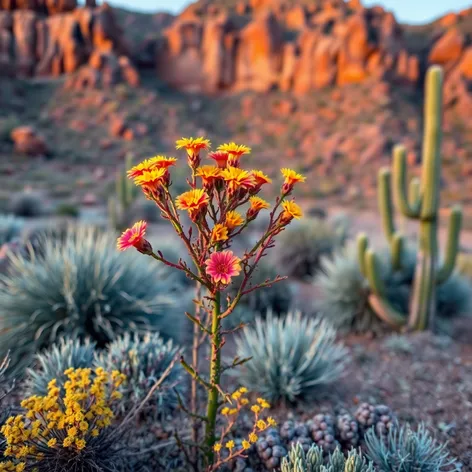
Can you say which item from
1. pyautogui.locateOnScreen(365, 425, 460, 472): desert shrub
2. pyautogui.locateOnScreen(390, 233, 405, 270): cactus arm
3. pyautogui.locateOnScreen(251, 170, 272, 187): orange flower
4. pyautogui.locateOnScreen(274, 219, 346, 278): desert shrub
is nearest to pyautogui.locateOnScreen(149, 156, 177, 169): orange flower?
pyautogui.locateOnScreen(251, 170, 272, 187): orange flower

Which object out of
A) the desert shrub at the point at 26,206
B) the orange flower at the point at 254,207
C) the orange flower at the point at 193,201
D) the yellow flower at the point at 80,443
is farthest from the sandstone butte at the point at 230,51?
the yellow flower at the point at 80,443

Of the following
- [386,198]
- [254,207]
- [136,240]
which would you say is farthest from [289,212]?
[386,198]

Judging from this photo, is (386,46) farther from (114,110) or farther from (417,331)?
(417,331)

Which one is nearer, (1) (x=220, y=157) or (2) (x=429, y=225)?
(1) (x=220, y=157)

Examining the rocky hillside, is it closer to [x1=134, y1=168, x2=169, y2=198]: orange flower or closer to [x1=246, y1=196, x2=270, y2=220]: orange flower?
[x1=246, y1=196, x2=270, y2=220]: orange flower

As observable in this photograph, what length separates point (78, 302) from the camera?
159 inches

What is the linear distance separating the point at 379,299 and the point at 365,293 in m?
0.39

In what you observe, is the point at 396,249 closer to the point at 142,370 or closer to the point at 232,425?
the point at 142,370

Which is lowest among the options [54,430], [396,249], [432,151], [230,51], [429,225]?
[54,430]

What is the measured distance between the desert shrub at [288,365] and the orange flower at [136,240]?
75.0 inches

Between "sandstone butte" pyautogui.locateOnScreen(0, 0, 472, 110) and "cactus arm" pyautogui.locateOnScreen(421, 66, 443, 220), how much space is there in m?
36.1

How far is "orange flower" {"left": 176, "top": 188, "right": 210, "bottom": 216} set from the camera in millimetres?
1737

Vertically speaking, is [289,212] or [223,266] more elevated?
→ [289,212]

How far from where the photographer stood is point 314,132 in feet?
120
